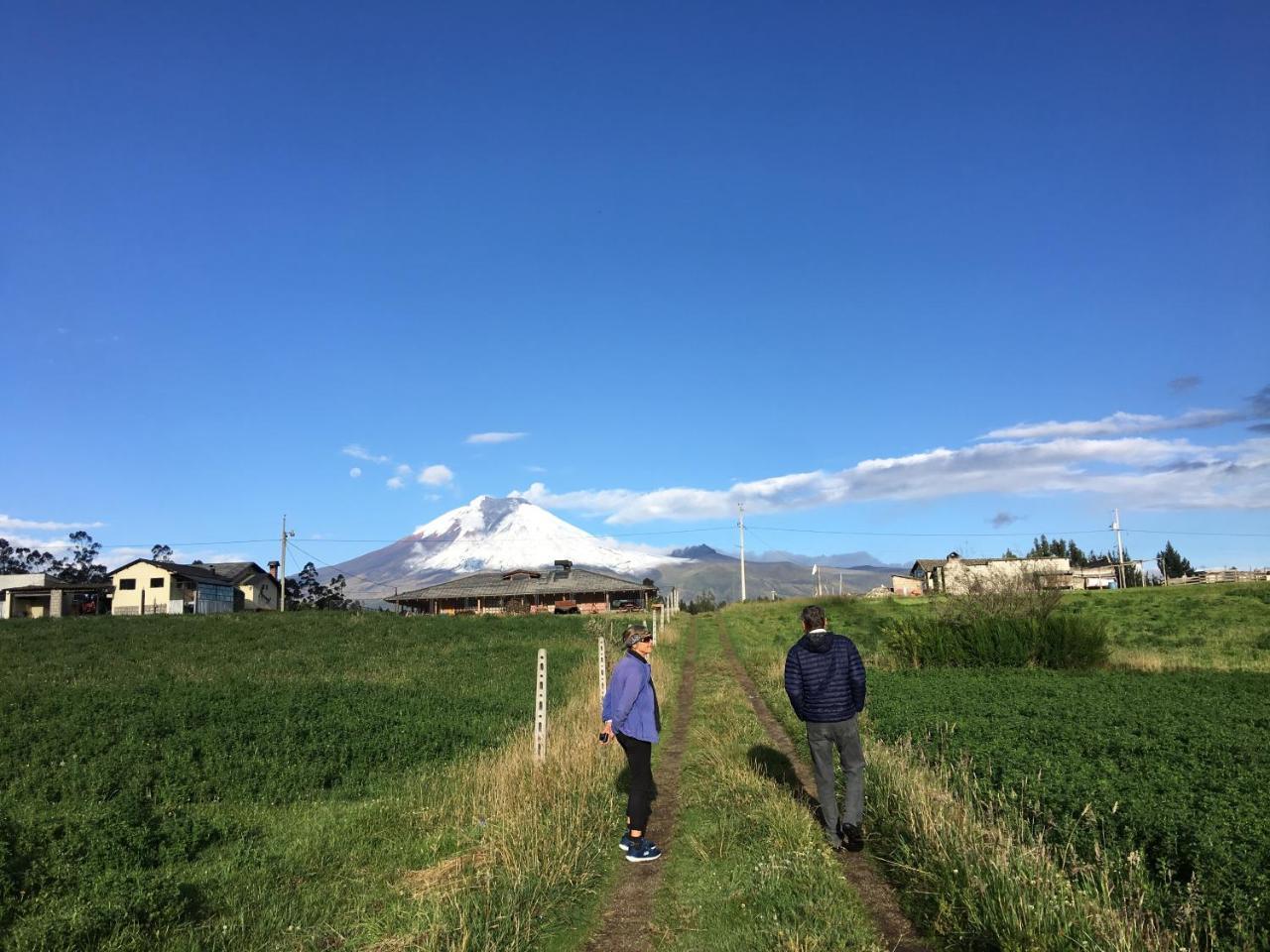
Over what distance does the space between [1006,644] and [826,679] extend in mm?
24062

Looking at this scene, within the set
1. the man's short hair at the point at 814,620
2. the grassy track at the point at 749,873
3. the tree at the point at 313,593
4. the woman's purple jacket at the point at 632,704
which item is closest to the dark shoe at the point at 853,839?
the grassy track at the point at 749,873

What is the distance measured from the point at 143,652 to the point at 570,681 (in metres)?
22.6

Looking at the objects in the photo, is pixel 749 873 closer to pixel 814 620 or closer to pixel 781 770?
pixel 814 620

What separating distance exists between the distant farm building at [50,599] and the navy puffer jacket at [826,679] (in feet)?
273

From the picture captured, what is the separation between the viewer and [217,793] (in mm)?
11023

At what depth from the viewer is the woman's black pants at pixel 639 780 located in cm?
774

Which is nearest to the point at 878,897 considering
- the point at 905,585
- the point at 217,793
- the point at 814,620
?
the point at 814,620

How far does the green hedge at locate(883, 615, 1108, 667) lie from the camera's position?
28109 millimetres

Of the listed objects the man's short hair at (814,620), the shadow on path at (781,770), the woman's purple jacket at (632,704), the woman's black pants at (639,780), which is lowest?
the shadow on path at (781,770)

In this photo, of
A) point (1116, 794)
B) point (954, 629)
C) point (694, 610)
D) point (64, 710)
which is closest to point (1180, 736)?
point (1116, 794)

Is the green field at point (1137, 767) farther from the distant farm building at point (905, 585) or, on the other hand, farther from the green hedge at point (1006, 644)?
the distant farm building at point (905, 585)

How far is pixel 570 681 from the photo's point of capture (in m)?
21.9

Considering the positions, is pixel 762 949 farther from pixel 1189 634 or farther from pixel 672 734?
pixel 1189 634

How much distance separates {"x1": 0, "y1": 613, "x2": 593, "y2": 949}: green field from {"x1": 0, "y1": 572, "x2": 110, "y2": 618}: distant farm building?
55923mm
